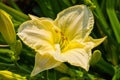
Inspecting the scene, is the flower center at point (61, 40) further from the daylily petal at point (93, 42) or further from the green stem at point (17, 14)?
the green stem at point (17, 14)

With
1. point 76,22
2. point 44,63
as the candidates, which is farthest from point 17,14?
point 44,63

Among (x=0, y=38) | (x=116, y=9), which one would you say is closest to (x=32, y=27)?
(x=0, y=38)

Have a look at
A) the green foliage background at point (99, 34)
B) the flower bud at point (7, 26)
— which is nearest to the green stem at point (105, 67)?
the green foliage background at point (99, 34)

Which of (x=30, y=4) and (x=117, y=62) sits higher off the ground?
(x=30, y=4)

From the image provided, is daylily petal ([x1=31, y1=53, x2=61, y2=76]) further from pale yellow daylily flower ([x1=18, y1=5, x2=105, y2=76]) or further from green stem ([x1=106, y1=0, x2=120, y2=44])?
green stem ([x1=106, y1=0, x2=120, y2=44])

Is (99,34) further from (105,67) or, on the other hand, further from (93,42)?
(93,42)

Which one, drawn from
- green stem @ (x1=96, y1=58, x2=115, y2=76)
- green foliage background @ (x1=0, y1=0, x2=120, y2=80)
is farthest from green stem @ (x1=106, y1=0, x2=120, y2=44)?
green stem @ (x1=96, y1=58, x2=115, y2=76)

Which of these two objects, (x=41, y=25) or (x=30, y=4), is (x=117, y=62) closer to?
(x=41, y=25)
